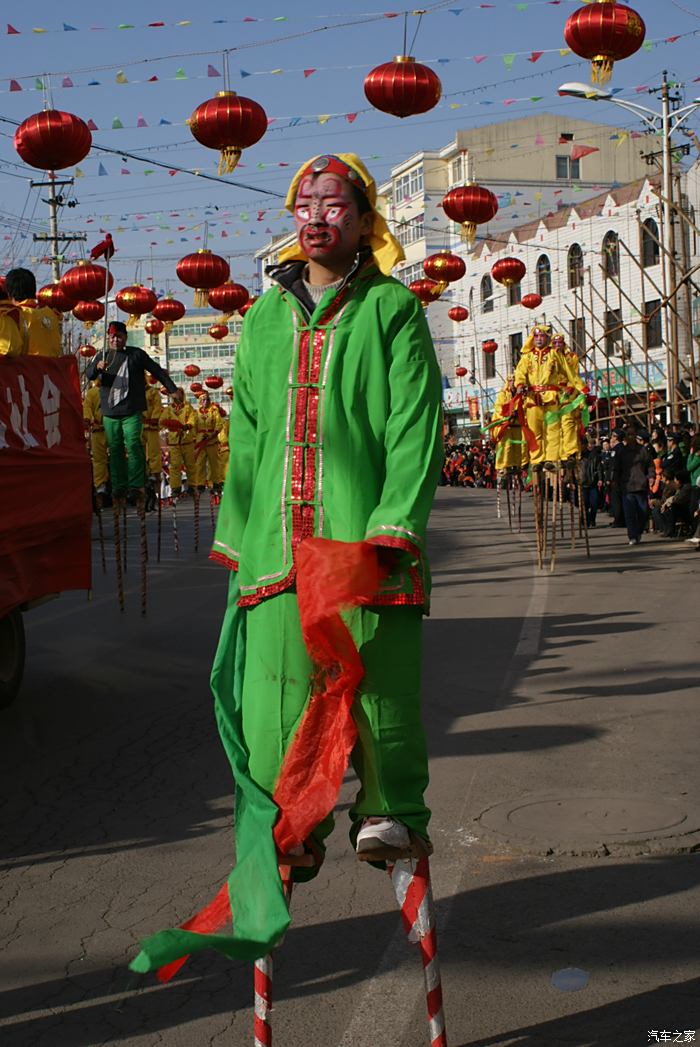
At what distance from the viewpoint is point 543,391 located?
18.0 m

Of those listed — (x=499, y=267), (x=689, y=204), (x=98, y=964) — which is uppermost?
(x=689, y=204)

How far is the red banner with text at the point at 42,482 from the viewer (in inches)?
305

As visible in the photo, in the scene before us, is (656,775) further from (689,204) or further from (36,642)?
(689,204)

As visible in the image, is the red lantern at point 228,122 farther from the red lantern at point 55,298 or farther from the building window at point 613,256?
the building window at point 613,256

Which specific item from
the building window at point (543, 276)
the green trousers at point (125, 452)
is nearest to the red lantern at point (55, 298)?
Answer: the green trousers at point (125, 452)

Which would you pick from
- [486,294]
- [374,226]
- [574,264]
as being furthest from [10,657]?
[486,294]

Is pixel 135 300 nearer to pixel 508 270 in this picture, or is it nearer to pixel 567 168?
pixel 508 270

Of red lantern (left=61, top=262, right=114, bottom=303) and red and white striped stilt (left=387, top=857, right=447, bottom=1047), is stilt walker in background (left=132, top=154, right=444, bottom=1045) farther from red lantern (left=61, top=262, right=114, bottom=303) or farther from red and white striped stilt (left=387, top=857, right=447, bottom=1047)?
red lantern (left=61, top=262, right=114, bottom=303)

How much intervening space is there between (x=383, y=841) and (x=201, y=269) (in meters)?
15.3

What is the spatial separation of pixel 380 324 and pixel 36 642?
8.42 meters

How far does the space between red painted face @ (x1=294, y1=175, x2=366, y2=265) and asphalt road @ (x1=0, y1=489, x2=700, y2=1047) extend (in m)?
2.06

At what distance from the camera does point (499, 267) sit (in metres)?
26.4

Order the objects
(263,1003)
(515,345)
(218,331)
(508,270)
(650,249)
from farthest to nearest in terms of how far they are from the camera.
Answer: (515,345) → (650,249) → (218,331) → (508,270) → (263,1003)

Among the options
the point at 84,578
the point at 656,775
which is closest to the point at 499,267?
the point at 84,578
